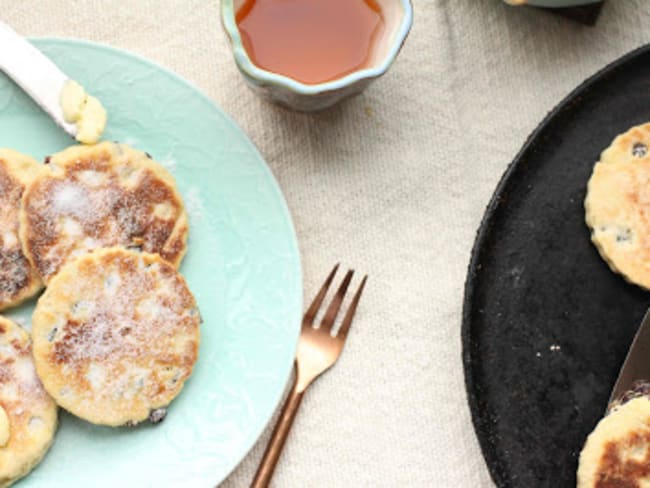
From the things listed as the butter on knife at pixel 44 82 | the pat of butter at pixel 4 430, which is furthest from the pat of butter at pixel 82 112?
the pat of butter at pixel 4 430

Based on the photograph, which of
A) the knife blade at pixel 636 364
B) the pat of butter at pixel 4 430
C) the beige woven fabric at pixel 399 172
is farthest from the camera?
the beige woven fabric at pixel 399 172

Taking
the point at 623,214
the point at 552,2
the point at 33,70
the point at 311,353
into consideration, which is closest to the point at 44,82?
the point at 33,70

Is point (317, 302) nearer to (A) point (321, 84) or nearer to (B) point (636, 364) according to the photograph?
(A) point (321, 84)

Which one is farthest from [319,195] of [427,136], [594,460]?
[594,460]

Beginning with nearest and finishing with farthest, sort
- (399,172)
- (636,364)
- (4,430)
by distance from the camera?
(4,430)
(636,364)
(399,172)

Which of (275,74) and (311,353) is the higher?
(275,74)

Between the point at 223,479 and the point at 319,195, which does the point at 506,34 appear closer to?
the point at 319,195

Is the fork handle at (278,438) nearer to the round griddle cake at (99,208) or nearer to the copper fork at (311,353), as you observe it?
the copper fork at (311,353)
